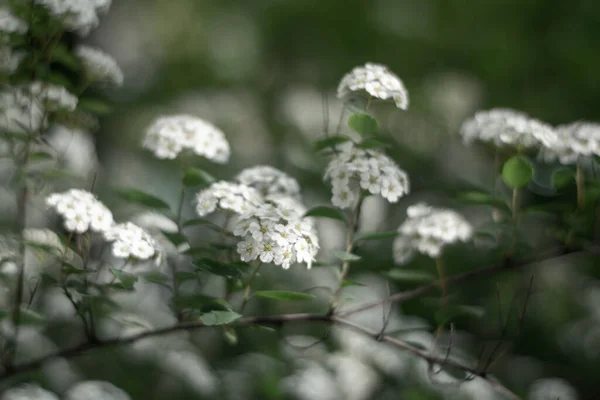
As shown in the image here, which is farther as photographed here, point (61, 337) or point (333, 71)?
point (333, 71)

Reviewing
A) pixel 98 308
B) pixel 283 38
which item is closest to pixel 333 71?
pixel 283 38

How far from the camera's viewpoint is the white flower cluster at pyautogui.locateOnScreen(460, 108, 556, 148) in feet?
4.71

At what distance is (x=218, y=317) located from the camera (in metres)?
1.09

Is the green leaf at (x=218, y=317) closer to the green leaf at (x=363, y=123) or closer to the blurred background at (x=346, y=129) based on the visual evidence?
the blurred background at (x=346, y=129)

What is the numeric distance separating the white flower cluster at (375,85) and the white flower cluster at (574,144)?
40cm

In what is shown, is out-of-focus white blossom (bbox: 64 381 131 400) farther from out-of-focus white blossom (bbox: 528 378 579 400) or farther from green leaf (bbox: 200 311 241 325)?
out-of-focus white blossom (bbox: 528 378 579 400)

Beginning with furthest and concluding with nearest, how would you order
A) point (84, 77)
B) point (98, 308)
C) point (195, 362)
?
point (195, 362), point (84, 77), point (98, 308)

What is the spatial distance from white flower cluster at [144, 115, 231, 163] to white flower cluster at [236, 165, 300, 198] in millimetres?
93

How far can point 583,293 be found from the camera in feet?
10.1

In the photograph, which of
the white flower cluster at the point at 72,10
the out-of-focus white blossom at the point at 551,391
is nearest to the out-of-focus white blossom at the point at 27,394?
the white flower cluster at the point at 72,10

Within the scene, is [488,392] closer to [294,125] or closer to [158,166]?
[294,125]

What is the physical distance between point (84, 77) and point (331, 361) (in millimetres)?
1315

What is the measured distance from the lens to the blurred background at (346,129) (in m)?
2.19

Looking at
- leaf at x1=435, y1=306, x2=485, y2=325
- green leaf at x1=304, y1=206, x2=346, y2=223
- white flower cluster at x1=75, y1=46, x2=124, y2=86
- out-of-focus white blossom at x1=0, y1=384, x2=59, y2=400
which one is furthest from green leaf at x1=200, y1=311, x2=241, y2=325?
white flower cluster at x1=75, y1=46, x2=124, y2=86
